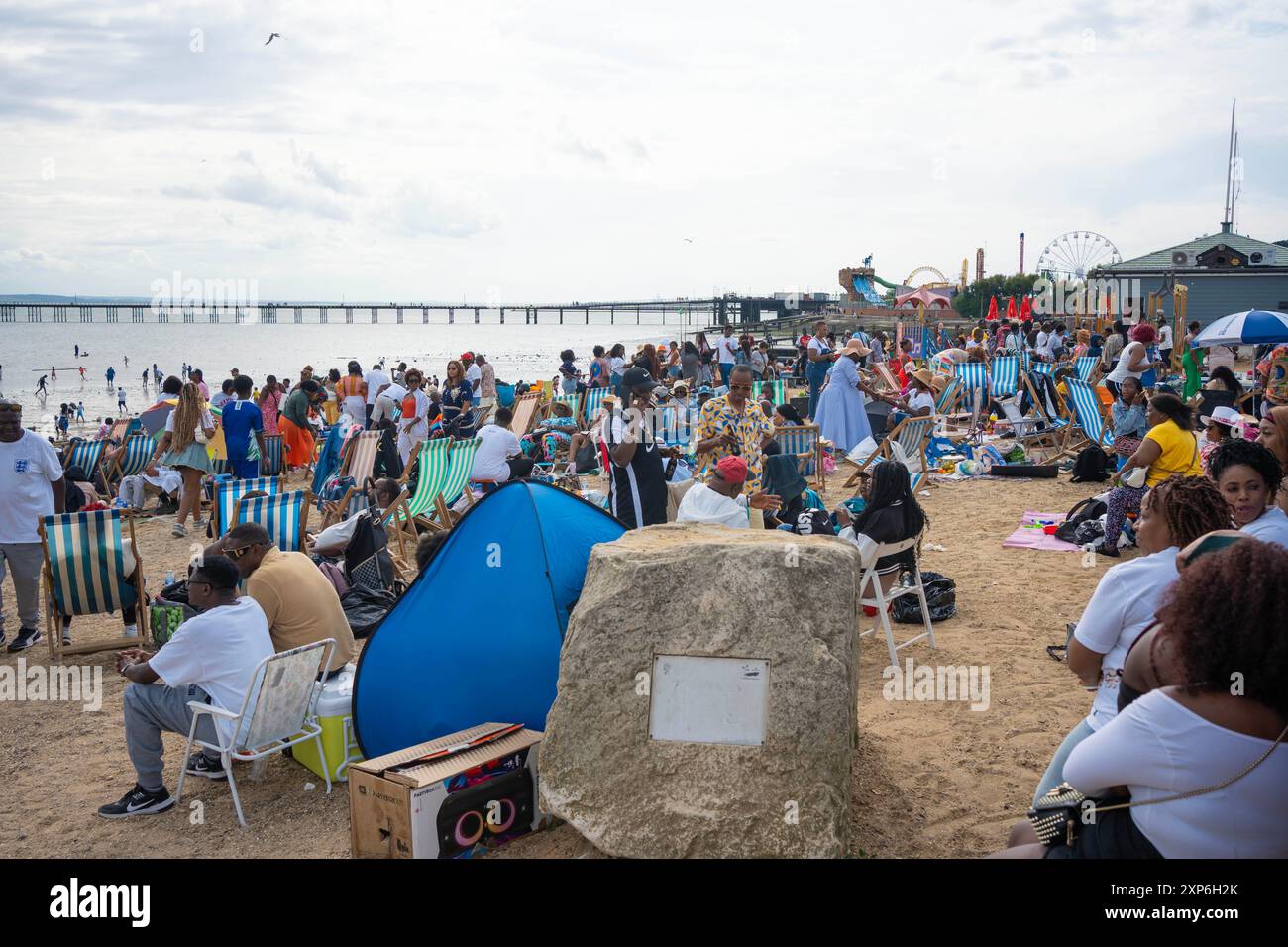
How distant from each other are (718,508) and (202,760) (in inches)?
109

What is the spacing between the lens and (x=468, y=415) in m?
14.4

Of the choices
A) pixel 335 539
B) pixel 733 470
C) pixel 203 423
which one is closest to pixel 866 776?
pixel 733 470

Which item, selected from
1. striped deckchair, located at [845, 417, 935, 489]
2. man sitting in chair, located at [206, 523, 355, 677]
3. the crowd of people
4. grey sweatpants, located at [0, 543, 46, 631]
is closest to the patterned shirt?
the crowd of people

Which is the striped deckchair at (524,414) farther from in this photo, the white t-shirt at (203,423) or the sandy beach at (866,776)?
the sandy beach at (866,776)

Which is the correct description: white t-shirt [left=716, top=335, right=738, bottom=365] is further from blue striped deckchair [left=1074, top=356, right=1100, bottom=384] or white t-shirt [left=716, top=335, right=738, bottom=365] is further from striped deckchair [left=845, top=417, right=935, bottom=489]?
striped deckchair [left=845, top=417, right=935, bottom=489]

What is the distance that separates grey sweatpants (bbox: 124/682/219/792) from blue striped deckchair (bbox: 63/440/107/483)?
921 centimetres

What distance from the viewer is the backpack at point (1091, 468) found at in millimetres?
10945

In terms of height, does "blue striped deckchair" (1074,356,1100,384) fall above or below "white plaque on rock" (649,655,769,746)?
above

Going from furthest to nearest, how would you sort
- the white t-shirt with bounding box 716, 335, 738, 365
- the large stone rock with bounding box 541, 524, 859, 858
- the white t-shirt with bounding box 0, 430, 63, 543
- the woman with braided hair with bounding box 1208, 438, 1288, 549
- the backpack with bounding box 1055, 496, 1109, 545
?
the white t-shirt with bounding box 716, 335, 738, 365 → the backpack with bounding box 1055, 496, 1109, 545 → the white t-shirt with bounding box 0, 430, 63, 543 → the woman with braided hair with bounding box 1208, 438, 1288, 549 → the large stone rock with bounding box 541, 524, 859, 858

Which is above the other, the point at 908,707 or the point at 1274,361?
the point at 1274,361

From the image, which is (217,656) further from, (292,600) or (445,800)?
(445,800)

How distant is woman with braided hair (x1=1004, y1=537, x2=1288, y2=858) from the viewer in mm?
2033
